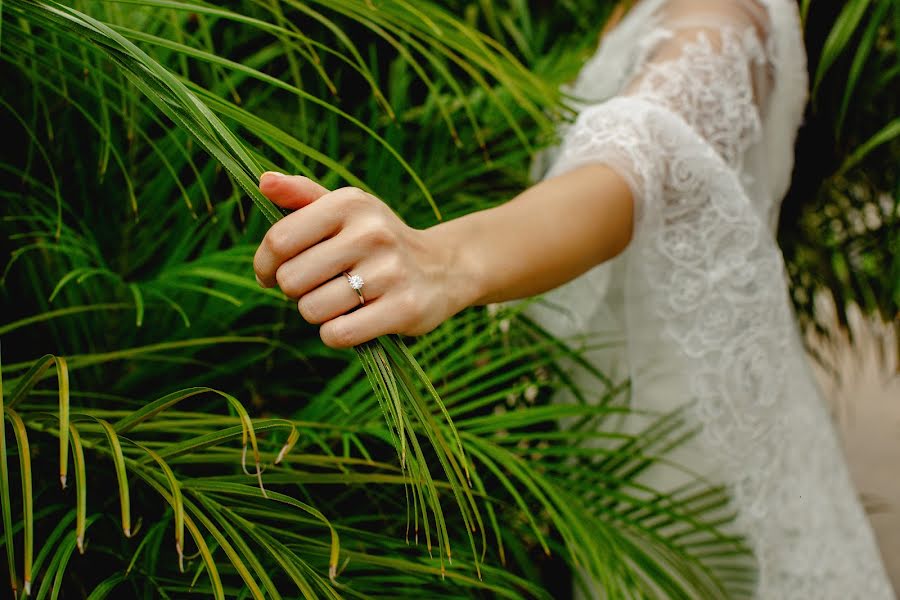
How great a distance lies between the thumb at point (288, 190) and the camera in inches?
13.5

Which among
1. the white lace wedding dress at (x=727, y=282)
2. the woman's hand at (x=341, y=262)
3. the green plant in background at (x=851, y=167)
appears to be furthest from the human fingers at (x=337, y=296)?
the green plant in background at (x=851, y=167)

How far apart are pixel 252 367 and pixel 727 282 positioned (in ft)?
1.50

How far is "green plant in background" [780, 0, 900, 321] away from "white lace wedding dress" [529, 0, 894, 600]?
89mm

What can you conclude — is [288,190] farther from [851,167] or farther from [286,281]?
[851,167]

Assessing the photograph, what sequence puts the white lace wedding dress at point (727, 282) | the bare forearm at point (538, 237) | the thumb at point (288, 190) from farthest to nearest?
the white lace wedding dress at point (727, 282) → the bare forearm at point (538, 237) → the thumb at point (288, 190)

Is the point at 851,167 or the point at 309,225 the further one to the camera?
the point at 851,167

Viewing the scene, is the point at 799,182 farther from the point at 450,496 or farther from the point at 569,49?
the point at 450,496

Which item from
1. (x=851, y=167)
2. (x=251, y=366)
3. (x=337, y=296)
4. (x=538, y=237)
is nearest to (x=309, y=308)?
(x=337, y=296)

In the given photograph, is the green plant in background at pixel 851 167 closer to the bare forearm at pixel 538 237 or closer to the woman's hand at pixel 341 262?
the bare forearm at pixel 538 237

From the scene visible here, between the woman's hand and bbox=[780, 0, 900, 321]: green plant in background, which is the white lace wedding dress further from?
the woman's hand

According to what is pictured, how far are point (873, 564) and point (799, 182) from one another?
55 cm

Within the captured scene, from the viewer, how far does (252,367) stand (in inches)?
28.6

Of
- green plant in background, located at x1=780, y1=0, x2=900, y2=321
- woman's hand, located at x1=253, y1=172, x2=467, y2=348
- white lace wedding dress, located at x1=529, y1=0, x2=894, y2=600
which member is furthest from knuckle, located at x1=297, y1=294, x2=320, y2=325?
green plant in background, located at x1=780, y1=0, x2=900, y2=321

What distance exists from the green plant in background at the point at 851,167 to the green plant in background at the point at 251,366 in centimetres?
34
